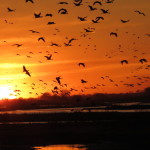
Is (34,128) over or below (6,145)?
over

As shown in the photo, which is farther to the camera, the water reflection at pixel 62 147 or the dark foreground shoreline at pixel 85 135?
the dark foreground shoreline at pixel 85 135

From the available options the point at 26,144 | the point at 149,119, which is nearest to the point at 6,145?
the point at 26,144

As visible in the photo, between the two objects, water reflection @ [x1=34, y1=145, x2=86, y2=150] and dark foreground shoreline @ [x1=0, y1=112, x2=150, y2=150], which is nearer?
water reflection @ [x1=34, y1=145, x2=86, y2=150]

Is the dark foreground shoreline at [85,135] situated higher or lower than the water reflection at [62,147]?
higher

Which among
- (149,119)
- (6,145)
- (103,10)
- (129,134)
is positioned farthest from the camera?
(149,119)

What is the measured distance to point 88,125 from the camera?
188 feet

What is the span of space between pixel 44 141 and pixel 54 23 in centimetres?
1176

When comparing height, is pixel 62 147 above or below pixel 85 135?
below

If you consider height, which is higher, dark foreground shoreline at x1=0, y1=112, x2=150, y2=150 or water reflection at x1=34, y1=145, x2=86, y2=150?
dark foreground shoreline at x1=0, y1=112, x2=150, y2=150

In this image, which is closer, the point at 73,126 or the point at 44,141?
the point at 44,141

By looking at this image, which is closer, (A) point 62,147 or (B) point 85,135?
(A) point 62,147

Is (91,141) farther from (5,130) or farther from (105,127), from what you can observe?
(5,130)

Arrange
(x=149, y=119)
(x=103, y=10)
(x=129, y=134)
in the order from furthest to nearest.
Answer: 1. (x=149, y=119)
2. (x=129, y=134)
3. (x=103, y=10)

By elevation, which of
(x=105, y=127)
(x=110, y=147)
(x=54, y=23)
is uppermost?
(x=54, y=23)
